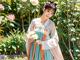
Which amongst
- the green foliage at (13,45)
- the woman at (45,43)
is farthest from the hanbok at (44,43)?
the green foliage at (13,45)

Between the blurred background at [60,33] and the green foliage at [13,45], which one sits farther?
the green foliage at [13,45]

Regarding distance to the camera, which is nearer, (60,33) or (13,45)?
(60,33)

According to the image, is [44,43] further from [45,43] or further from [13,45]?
[13,45]

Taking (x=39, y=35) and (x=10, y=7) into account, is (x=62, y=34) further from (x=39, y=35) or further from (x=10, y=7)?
(x=39, y=35)

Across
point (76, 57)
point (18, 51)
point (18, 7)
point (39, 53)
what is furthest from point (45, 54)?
point (18, 7)

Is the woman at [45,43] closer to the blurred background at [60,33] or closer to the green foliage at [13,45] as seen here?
the blurred background at [60,33]

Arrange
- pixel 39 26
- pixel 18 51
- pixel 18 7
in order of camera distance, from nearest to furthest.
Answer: pixel 39 26
pixel 18 51
pixel 18 7

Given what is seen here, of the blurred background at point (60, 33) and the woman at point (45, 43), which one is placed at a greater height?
the woman at point (45, 43)

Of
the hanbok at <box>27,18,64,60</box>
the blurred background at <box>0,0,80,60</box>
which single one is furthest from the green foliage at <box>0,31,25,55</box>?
the hanbok at <box>27,18,64,60</box>

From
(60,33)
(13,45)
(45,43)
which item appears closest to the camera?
(45,43)

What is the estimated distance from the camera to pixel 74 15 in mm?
6531

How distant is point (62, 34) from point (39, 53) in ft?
8.83

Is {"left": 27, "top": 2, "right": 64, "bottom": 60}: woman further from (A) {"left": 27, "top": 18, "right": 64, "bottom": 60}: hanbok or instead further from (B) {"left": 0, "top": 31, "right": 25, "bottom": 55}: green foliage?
→ (B) {"left": 0, "top": 31, "right": 25, "bottom": 55}: green foliage

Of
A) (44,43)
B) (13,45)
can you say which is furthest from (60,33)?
(44,43)
